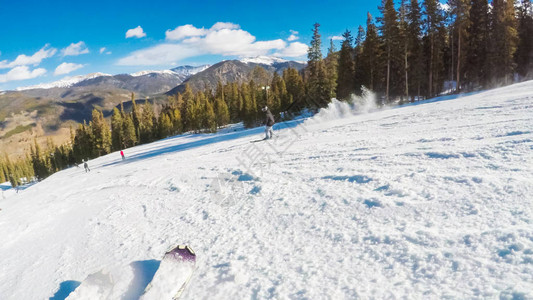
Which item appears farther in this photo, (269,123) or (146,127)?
(146,127)

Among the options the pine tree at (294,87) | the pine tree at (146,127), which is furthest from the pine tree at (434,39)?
the pine tree at (146,127)

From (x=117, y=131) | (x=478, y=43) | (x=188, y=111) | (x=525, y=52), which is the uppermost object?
(x=478, y=43)

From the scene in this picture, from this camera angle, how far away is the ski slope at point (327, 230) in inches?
→ 123

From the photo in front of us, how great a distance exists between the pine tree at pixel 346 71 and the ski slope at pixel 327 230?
36.1 meters

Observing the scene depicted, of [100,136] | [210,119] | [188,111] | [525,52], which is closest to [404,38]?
[525,52]

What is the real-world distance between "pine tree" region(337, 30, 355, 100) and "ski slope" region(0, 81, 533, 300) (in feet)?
118

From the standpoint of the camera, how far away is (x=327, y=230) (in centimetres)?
434

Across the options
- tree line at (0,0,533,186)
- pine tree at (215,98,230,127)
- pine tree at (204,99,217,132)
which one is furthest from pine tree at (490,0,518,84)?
pine tree at (215,98,230,127)

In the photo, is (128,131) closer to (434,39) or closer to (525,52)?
(434,39)

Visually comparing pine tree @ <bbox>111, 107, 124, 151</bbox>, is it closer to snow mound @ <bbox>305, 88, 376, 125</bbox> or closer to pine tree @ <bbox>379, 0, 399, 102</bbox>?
snow mound @ <bbox>305, 88, 376, 125</bbox>

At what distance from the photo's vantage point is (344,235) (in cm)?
409

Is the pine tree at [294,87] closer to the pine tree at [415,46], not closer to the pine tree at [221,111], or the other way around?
the pine tree at [221,111]

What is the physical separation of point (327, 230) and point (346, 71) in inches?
1721

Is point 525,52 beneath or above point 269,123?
above
